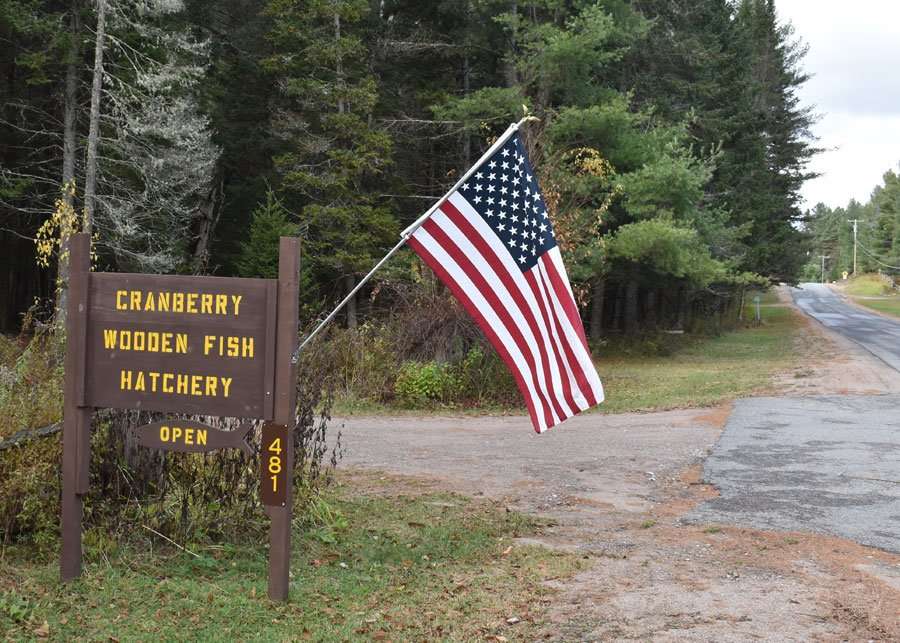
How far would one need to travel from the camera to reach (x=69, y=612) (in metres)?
5.33

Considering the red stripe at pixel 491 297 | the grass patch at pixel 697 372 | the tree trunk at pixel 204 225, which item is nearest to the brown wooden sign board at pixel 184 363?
the red stripe at pixel 491 297

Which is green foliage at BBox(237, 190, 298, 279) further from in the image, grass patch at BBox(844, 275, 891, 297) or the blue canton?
grass patch at BBox(844, 275, 891, 297)

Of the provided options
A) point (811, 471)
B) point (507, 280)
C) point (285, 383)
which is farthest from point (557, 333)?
point (811, 471)

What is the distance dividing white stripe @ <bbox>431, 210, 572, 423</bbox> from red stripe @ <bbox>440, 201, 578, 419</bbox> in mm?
17

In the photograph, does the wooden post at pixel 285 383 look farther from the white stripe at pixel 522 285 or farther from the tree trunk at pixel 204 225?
the tree trunk at pixel 204 225

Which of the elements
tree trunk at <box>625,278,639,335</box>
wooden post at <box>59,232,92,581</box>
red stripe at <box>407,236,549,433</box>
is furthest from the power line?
wooden post at <box>59,232,92,581</box>

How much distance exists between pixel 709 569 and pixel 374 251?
2148 cm

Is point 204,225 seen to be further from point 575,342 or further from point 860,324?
point 860,324

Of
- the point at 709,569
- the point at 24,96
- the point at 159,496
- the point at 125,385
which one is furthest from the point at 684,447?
the point at 24,96

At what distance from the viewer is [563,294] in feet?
22.9

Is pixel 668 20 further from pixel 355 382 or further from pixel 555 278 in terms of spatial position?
pixel 555 278

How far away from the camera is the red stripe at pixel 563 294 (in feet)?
22.5

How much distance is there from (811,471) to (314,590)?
6.88 meters

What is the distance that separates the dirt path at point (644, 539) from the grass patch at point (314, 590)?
1.34ft
